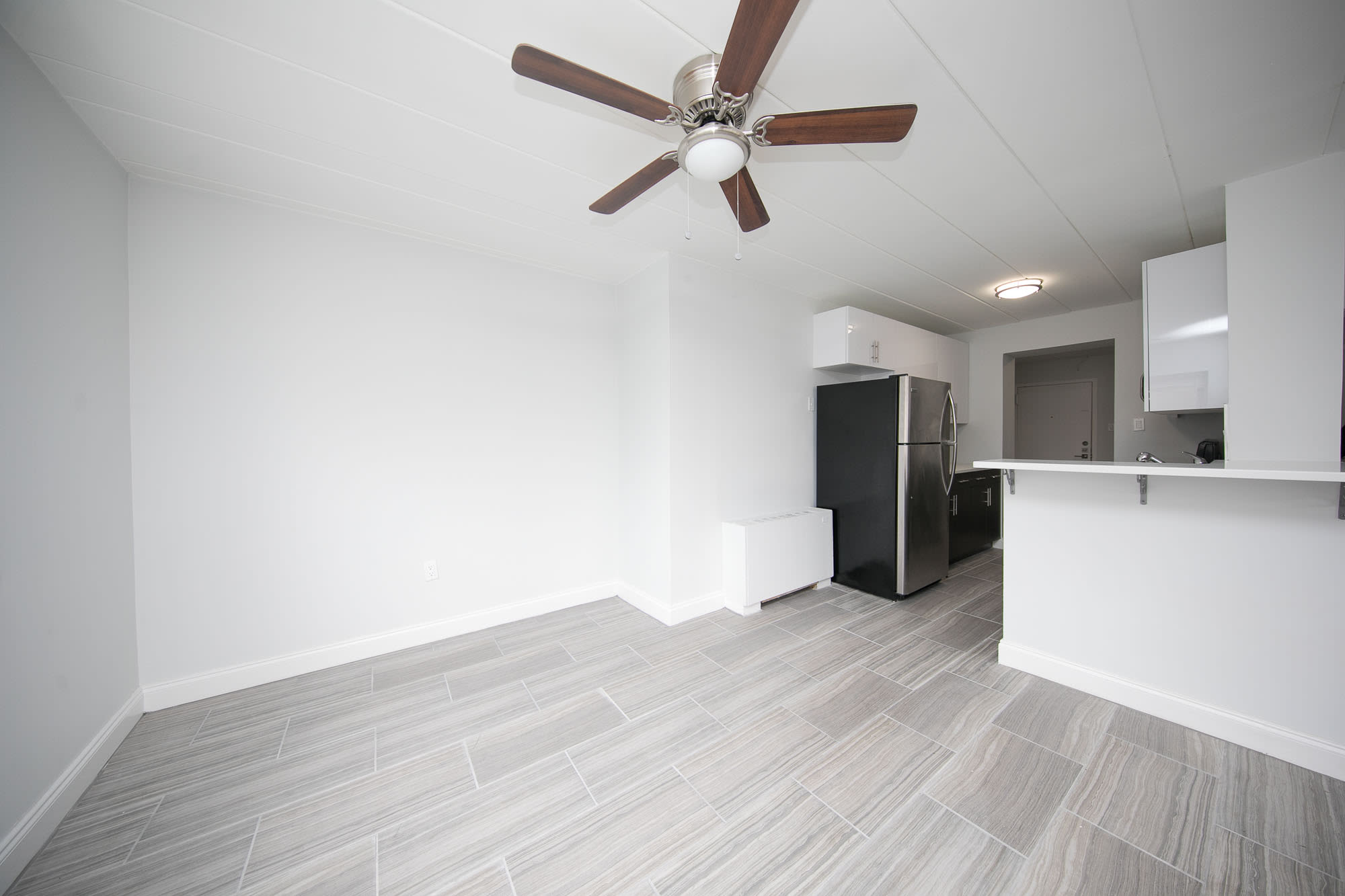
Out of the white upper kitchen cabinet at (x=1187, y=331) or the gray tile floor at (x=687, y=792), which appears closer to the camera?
the gray tile floor at (x=687, y=792)

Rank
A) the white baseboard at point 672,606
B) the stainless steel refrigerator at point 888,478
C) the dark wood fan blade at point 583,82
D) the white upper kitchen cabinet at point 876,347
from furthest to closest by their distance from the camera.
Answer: the white upper kitchen cabinet at point 876,347
the stainless steel refrigerator at point 888,478
the white baseboard at point 672,606
the dark wood fan blade at point 583,82

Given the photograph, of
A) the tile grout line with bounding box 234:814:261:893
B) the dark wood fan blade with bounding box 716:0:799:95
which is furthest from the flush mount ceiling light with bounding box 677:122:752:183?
the tile grout line with bounding box 234:814:261:893

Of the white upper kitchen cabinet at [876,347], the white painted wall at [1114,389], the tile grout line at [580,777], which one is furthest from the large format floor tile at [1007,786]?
the white painted wall at [1114,389]

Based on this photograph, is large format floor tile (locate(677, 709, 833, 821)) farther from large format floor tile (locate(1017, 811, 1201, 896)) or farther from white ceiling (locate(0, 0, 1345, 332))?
white ceiling (locate(0, 0, 1345, 332))

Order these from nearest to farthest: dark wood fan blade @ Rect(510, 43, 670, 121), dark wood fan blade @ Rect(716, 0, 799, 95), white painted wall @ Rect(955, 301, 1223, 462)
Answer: dark wood fan blade @ Rect(716, 0, 799, 95)
dark wood fan blade @ Rect(510, 43, 670, 121)
white painted wall @ Rect(955, 301, 1223, 462)

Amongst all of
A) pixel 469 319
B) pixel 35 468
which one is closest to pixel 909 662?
pixel 469 319

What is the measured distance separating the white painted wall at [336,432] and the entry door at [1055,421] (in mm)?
5788

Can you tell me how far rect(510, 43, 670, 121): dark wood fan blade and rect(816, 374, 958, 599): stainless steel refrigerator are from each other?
2552 mm

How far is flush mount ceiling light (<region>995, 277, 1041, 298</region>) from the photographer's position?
3.16 meters

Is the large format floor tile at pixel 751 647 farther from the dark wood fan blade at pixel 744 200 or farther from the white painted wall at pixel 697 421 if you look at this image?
the dark wood fan blade at pixel 744 200

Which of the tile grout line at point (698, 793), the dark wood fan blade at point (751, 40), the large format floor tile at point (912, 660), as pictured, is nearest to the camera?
the dark wood fan blade at point (751, 40)

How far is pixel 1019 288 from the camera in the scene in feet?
10.6

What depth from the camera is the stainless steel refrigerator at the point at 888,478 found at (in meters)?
3.09

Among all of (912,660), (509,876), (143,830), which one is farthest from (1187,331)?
(143,830)
